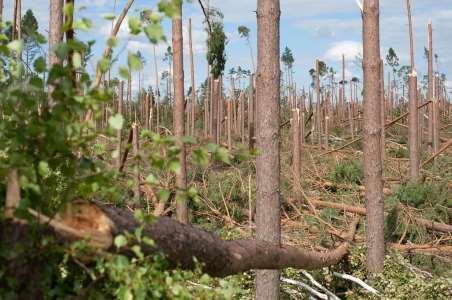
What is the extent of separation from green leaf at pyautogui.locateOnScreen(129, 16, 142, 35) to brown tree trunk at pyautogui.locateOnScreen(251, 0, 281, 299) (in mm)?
4395

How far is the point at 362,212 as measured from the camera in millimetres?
10766

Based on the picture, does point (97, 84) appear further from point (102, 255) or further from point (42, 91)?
point (102, 255)

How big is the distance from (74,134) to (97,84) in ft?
0.62

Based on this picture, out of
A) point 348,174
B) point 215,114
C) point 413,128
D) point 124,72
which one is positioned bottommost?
point 348,174

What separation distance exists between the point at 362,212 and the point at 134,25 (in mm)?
8719

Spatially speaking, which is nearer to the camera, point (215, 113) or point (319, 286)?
point (319, 286)

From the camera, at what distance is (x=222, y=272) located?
3910 mm

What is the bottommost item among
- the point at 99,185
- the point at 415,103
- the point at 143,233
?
the point at 143,233

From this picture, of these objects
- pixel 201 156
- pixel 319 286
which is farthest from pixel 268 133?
pixel 201 156

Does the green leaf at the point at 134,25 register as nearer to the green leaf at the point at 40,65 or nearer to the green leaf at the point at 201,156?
the green leaf at the point at 40,65

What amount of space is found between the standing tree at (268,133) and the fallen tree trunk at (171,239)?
179cm

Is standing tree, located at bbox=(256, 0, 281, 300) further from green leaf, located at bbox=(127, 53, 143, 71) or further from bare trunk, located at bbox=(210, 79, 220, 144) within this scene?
bare trunk, located at bbox=(210, 79, 220, 144)

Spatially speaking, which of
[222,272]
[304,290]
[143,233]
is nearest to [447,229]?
[304,290]

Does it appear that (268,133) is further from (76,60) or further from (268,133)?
(76,60)
